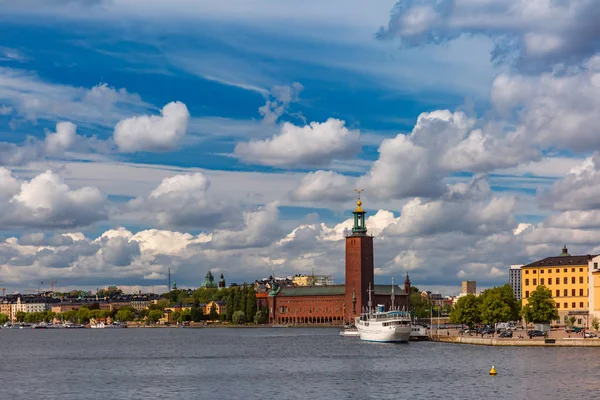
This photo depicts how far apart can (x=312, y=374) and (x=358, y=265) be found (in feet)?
419

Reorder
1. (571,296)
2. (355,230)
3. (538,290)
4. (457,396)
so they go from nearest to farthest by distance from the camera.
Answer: (457,396)
(538,290)
(571,296)
(355,230)

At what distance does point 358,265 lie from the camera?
193875 millimetres

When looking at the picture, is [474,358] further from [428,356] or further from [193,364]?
[193,364]

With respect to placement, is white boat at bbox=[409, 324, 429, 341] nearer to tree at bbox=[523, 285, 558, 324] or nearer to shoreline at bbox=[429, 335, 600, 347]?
tree at bbox=[523, 285, 558, 324]

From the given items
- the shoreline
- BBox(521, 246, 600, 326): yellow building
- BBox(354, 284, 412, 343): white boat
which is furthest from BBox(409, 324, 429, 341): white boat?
BBox(521, 246, 600, 326): yellow building

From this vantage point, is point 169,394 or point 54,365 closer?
point 169,394

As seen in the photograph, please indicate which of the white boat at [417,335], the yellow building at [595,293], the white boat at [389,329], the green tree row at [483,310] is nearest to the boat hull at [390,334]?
the white boat at [389,329]

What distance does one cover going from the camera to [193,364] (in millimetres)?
77312

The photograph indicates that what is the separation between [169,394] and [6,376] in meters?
19.0

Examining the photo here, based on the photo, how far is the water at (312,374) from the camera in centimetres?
5412

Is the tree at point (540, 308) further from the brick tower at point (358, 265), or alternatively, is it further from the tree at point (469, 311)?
the brick tower at point (358, 265)

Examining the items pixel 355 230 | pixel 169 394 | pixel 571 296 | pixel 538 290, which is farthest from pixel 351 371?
pixel 355 230

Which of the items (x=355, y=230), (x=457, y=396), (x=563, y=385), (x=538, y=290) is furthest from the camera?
(x=355, y=230)

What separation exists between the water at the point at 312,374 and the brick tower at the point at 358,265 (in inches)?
3814
